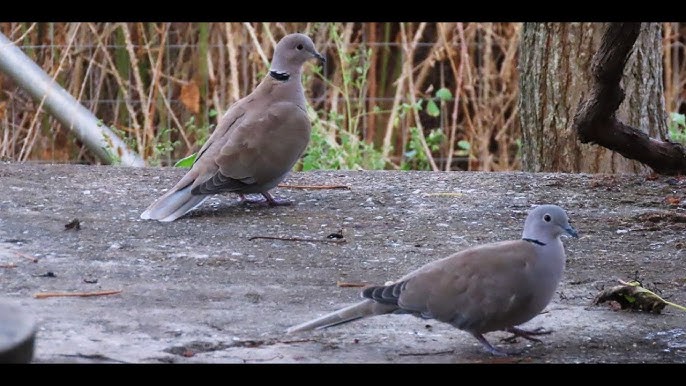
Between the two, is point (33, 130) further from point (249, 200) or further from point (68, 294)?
point (68, 294)

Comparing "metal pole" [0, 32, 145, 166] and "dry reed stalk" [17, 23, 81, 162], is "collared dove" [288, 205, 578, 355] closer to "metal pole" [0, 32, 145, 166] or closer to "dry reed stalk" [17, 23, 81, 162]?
"metal pole" [0, 32, 145, 166]

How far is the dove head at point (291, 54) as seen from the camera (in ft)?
17.7

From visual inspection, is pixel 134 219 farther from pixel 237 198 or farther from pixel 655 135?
pixel 655 135

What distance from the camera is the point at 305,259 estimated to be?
13.9 feet

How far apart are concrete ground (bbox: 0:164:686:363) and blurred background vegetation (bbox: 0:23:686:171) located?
3.23 m

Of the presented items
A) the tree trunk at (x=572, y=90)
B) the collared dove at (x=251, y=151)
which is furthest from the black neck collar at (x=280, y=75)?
the tree trunk at (x=572, y=90)

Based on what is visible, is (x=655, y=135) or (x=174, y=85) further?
(x=174, y=85)

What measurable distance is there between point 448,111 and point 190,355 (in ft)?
22.3

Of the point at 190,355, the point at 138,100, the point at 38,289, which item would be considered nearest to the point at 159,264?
the point at 38,289

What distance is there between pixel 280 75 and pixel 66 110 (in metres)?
2.71

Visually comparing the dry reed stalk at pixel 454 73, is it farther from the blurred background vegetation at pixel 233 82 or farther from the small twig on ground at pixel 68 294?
the small twig on ground at pixel 68 294

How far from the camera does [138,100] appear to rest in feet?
30.1
